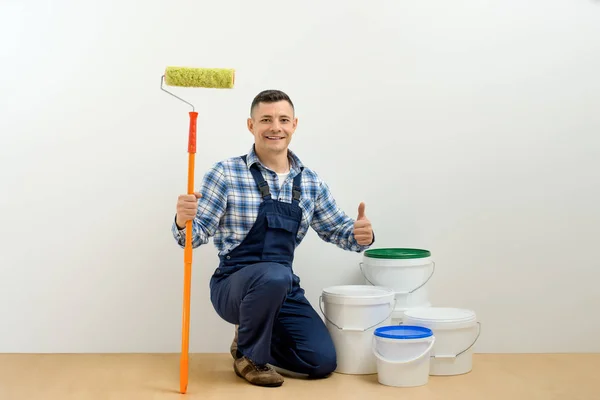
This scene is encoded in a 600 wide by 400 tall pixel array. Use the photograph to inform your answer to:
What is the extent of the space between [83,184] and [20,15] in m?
0.77

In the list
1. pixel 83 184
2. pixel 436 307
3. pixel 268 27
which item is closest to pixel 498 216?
pixel 436 307

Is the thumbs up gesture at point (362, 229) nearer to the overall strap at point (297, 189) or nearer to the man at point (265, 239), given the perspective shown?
the man at point (265, 239)

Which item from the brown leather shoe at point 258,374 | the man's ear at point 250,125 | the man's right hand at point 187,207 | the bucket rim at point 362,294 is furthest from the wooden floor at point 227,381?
the man's ear at point 250,125

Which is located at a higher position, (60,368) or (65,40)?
(65,40)

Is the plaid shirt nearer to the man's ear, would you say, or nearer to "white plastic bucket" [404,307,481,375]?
the man's ear

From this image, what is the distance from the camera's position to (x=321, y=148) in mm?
3006

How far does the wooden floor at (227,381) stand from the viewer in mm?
2244

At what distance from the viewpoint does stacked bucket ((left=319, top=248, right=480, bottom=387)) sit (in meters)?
2.39

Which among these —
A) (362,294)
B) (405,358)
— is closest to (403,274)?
(362,294)

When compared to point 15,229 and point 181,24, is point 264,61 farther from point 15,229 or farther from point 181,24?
point 15,229

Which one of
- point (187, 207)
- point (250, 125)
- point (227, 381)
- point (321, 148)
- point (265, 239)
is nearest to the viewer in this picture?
point (187, 207)

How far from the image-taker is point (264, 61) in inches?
117

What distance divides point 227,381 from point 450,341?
0.85m

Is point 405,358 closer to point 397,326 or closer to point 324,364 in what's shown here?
point 397,326
